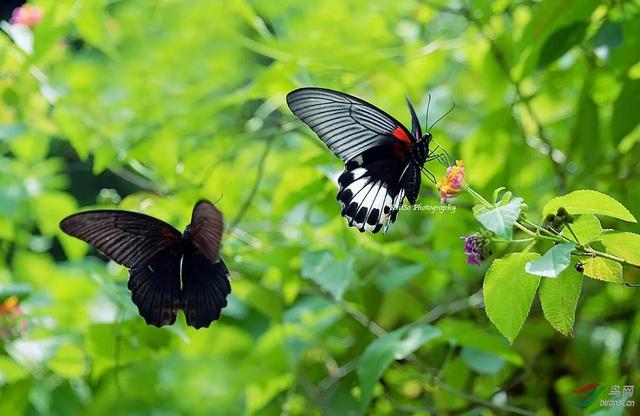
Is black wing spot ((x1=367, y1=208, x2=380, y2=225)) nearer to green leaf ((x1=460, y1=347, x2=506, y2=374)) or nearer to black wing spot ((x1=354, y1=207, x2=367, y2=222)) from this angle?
black wing spot ((x1=354, y1=207, x2=367, y2=222))

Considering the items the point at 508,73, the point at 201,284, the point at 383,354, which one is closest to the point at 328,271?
the point at 383,354

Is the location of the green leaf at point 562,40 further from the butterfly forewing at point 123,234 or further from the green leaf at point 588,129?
the butterfly forewing at point 123,234

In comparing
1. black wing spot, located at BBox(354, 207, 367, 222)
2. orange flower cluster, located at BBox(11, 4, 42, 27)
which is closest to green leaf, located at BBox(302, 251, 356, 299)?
black wing spot, located at BBox(354, 207, 367, 222)

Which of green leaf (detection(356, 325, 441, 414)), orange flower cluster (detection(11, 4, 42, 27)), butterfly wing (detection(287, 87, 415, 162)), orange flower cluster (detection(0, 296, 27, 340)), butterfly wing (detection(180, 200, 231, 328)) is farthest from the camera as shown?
orange flower cluster (detection(11, 4, 42, 27))

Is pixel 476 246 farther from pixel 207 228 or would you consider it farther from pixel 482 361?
pixel 482 361

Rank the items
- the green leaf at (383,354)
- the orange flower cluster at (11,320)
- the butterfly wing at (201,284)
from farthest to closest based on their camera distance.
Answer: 1. the orange flower cluster at (11,320)
2. the green leaf at (383,354)
3. the butterfly wing at (201,284)

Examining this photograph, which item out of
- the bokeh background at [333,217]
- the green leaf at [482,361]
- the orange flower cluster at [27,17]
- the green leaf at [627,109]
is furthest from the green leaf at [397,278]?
the orange flower cluster at [27,17]
